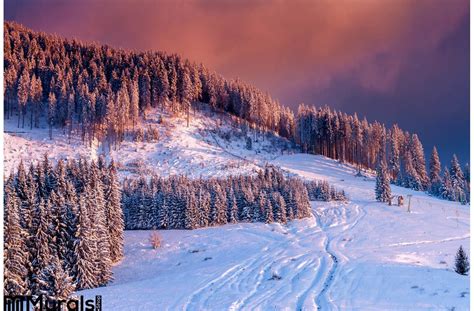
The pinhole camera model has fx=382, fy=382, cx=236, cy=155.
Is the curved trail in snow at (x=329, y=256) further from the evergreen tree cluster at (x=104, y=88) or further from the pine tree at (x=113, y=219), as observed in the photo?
the evergreen tree cluster at (x=104, y=88)

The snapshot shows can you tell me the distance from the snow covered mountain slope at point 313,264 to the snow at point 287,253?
90mm

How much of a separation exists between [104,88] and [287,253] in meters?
86.9

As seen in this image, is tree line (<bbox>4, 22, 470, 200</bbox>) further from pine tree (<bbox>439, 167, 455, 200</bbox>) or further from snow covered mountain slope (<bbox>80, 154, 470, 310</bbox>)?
snow covered mountain slope (<bbox>80, 154, 470, 310</bbox>)

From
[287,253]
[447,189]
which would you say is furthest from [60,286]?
[447,189]

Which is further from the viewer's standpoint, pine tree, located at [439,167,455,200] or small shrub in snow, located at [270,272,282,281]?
pine tree, located at [439,167,455,200]

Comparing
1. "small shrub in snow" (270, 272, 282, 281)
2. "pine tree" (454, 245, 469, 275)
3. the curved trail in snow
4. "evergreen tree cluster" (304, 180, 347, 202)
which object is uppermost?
"evergreen tree cluster" (304, 180, 347, 202)

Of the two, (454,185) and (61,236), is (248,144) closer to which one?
(454,185)

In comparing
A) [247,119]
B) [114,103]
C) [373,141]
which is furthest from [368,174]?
[114,103]

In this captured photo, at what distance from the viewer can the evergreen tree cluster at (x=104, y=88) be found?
9506 centimetres

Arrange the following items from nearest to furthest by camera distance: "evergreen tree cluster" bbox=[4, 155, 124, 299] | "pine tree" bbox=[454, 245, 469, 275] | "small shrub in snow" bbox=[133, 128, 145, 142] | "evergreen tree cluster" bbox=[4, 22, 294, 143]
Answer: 1. "pine tree" bbox=[454, 245, 469, 275]
2. "evergreen tree cluster" bbox=[4, 155, 124, 299]
3. "small shrub in snow" bbox=[133, 128, 145, 142]
4. "evergreen tree cluster" bbox=[4, 22, 294, 143]

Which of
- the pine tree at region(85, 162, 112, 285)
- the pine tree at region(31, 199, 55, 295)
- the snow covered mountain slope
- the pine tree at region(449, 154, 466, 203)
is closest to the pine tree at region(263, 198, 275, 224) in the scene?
the snow covered mountain slope

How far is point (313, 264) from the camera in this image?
91.9ft

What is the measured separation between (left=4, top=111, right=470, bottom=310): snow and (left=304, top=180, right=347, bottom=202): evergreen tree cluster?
2.50 metres

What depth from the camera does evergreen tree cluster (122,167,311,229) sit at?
53.0 m
